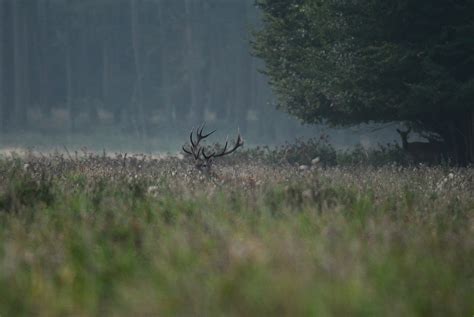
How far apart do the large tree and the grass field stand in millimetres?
9650

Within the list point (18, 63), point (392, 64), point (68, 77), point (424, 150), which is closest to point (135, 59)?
point (68, 77)

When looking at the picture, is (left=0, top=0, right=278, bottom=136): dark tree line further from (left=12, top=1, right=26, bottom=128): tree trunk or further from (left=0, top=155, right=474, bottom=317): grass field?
(left=0, top=155, right=474, bottom=317): grass field

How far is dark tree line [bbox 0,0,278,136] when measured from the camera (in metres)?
74.0

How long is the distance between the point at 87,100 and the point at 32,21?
9.47 meters

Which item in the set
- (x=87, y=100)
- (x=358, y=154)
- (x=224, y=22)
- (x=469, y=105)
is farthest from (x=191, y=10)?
(x=469, y=105)

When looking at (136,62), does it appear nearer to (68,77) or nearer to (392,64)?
(68,77)

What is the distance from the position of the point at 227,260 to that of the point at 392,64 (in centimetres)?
1486

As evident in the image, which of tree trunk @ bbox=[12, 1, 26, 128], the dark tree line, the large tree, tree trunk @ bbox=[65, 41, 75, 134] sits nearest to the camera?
the large tree

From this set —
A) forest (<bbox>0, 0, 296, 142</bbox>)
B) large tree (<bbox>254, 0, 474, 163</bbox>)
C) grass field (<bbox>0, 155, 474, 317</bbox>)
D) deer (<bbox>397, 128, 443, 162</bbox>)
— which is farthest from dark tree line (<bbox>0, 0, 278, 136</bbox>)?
grass field (<bbox>0, 155, 474, 317</bbox>)

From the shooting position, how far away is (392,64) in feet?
66.3

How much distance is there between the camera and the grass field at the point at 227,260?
548cm

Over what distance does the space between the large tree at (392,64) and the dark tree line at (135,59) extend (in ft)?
161

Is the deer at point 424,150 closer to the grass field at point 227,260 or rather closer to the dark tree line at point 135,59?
the grass field at point 227,260

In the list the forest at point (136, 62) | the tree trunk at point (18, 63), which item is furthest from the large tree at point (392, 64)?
the forest at point (136, 62)
